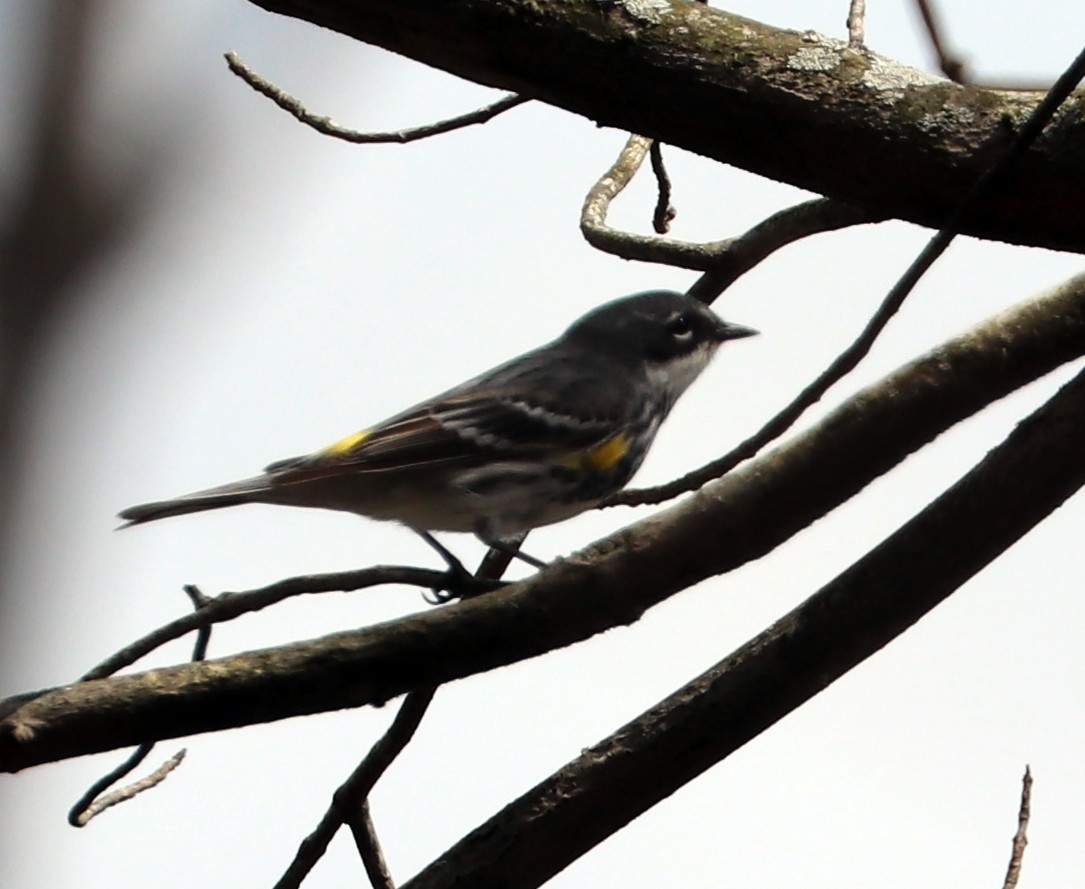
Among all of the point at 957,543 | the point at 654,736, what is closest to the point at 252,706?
the point at 654,736

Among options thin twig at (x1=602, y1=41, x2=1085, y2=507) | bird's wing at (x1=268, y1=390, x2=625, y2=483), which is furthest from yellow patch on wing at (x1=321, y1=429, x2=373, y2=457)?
thin twig at (x1=602, y1=41, x2=1085, y2=507)

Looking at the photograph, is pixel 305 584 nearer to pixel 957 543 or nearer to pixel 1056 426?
pixel 957 543

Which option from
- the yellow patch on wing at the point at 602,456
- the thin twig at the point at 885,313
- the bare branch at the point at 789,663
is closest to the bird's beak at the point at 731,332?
the yellow patch on wing at the point at 602,456

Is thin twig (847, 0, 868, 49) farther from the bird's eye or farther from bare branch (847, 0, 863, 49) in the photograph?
the bird's eye

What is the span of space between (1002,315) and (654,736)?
55.9 inches

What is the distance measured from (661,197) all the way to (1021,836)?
330 centimetres

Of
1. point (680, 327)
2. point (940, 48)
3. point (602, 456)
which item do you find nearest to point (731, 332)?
point (680, 327)

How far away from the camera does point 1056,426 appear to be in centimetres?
396

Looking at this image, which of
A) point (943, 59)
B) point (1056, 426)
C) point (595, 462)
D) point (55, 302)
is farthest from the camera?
point (595, 462)

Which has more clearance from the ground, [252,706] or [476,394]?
[476,394]

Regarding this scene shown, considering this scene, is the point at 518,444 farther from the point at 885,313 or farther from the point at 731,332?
the point at 885,313

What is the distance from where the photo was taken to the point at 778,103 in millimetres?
3555

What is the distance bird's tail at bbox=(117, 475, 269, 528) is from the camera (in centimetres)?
506

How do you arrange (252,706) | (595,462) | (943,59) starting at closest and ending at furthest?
1. (252,706)
2. (943,59)
3. (595,462)
